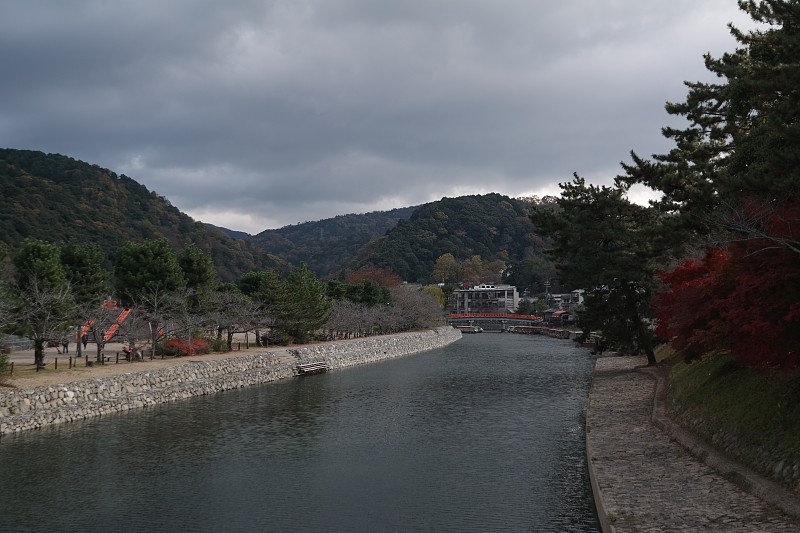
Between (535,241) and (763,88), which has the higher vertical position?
(535,241)

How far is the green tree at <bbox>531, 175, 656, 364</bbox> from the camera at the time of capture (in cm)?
3209

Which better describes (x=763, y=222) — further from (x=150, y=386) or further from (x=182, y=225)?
(x=182, y=225)

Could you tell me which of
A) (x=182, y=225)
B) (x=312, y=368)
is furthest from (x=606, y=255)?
(x=182, y=225)

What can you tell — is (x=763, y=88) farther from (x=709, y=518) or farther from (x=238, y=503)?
(x=238, y=503)

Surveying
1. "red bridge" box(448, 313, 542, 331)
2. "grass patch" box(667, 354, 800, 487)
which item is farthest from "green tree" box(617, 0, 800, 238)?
"red bridge" box(448, 313, 542, 331)

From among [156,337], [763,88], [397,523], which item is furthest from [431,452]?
[156,337]

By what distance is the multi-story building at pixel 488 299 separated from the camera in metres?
129

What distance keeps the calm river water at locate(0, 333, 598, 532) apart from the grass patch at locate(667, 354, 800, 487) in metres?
3.56

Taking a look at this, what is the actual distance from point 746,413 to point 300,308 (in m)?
40.2

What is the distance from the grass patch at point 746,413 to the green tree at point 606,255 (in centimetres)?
1169

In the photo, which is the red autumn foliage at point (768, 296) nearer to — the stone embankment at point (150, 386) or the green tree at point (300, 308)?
the stone embankment at point (150, 386)

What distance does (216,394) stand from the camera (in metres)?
32.9

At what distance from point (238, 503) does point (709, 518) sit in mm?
10184

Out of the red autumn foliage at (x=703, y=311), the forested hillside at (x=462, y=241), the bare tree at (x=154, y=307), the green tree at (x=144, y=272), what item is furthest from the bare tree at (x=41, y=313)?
the forested hillside at (x=462, y=241)
